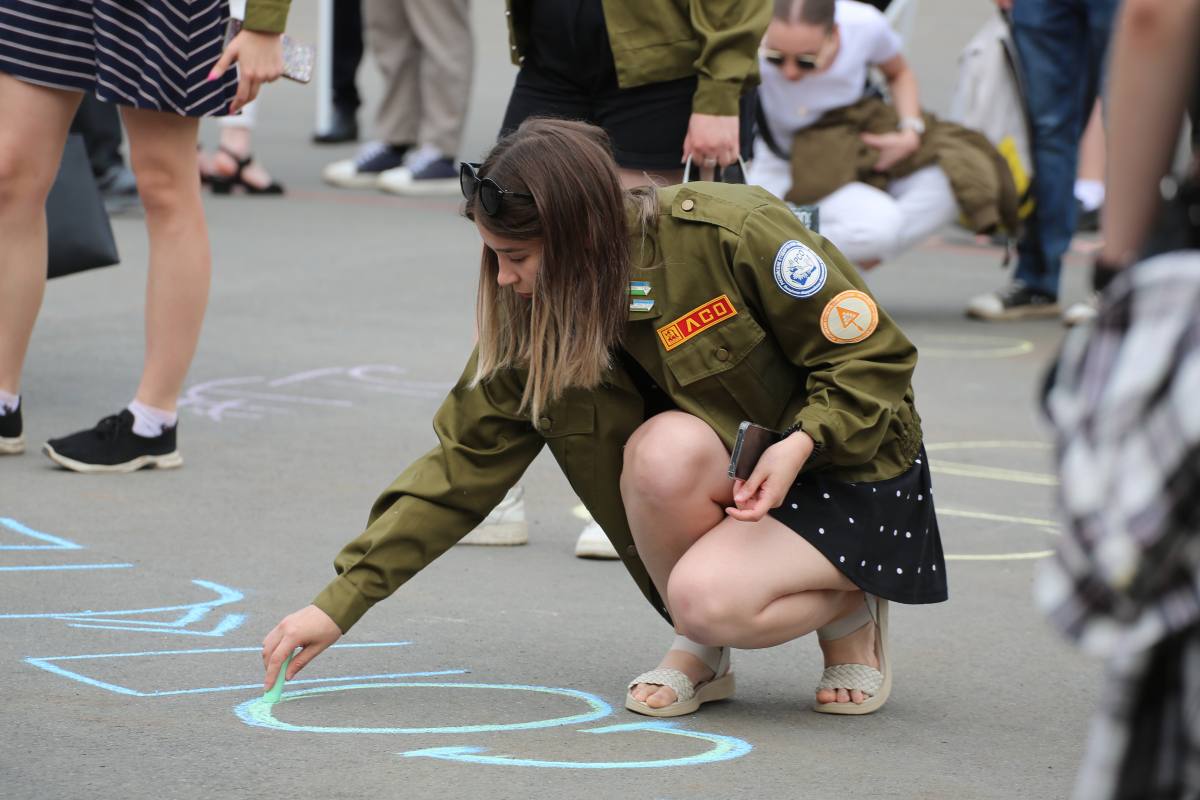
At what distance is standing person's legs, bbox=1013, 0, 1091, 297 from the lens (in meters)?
6.64

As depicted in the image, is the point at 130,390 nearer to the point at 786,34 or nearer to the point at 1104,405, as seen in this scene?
the point at 786,34

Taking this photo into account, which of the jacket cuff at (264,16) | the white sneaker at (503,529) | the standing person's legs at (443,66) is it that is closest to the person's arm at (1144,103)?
the white sneaker at (503,529)

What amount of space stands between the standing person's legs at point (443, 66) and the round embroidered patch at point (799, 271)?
6.60 metres

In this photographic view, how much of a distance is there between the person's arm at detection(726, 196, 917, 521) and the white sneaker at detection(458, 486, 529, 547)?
1.22 metres

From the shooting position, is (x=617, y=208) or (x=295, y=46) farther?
(x=295, y=46)

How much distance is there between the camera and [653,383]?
2998 mm

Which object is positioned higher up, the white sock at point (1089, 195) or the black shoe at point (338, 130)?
the white sock at point (1089, 195)

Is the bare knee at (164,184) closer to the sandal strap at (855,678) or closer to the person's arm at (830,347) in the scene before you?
the person's arm at (830,347)

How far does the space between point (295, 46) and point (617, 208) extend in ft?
5.16

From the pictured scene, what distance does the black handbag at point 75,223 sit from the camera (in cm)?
471

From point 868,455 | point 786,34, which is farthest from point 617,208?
point 786,34

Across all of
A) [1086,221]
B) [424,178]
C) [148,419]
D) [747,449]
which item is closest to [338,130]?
[424,178]

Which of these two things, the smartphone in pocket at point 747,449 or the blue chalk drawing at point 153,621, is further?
the blue chalk drawing at point 153,621

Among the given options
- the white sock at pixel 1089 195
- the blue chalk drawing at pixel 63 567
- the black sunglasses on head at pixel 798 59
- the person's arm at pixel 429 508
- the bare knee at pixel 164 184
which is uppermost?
the black sunglasses on head at pixel 798 59
